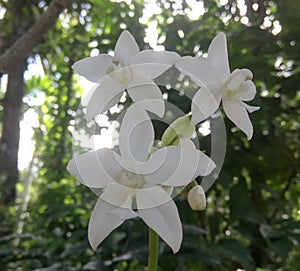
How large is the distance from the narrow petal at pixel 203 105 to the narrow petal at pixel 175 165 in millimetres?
36

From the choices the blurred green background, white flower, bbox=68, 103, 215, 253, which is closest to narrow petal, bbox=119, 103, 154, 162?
white flower, bbox=68, 103, 215, 253

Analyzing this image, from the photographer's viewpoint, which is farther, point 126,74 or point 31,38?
point 31,38

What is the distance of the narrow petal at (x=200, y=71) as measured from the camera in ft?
1.30

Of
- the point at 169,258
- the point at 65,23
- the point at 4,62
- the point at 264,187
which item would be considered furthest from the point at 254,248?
the point at 65,23

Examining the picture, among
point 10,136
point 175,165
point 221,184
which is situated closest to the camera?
point 175,165

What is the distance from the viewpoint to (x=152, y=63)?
40 cm

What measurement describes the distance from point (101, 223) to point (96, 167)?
0.04m

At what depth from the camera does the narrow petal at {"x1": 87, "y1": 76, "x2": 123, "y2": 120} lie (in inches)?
16.5

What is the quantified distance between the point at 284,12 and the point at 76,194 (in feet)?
2.30

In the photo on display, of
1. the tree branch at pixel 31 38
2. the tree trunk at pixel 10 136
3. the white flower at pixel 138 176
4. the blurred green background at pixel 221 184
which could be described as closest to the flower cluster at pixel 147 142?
the white flower at pixel 138 176

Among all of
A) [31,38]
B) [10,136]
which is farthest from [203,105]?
[10,136]

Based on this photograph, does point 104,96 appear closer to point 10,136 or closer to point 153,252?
point 153,252

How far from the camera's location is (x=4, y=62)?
0.96 metres

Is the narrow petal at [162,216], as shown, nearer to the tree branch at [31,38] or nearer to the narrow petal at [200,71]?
the narrow petal at [200,71]
